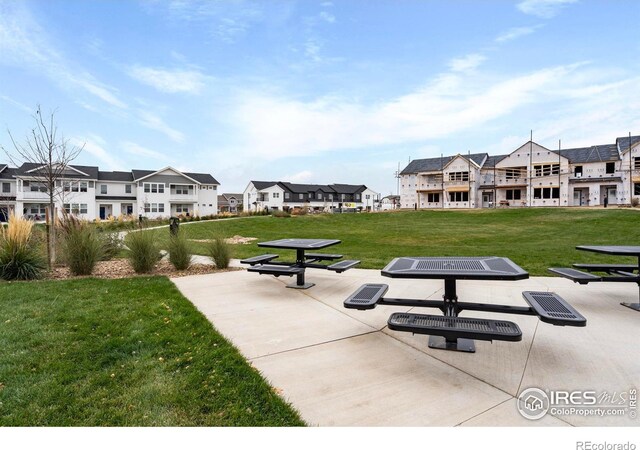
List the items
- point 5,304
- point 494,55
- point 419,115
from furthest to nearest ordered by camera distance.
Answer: point 419,115, point 494,55, point 5,304

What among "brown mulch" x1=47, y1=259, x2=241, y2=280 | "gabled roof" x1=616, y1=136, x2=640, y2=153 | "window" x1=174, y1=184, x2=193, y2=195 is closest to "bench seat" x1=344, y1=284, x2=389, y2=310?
"brown mulch" x1=47, y1=259, x2=241, y2=280

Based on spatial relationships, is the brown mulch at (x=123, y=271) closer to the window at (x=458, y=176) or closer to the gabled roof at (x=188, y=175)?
the window at (x=458, y=176)

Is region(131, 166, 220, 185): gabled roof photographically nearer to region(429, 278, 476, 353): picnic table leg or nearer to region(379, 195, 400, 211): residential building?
region(379, 195, 400, 211): residential building

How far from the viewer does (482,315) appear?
4414 mm

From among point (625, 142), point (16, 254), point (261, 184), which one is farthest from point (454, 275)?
point (261, 184)

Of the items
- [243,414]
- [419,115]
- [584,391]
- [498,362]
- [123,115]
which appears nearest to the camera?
[243,414]

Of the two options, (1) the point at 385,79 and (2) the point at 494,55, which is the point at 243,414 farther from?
(1) the point at 385,79

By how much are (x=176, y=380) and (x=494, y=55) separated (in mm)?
10298

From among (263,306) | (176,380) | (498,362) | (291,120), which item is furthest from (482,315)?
(291,120)

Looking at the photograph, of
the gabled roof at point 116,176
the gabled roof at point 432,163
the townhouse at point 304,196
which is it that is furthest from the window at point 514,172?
the gabled roof at point 116,176

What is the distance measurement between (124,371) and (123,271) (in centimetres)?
537

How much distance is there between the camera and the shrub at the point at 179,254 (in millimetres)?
7699

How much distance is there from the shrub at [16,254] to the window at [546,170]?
44.9 metres

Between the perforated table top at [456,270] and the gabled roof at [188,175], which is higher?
the gabled roof at [188,175]
